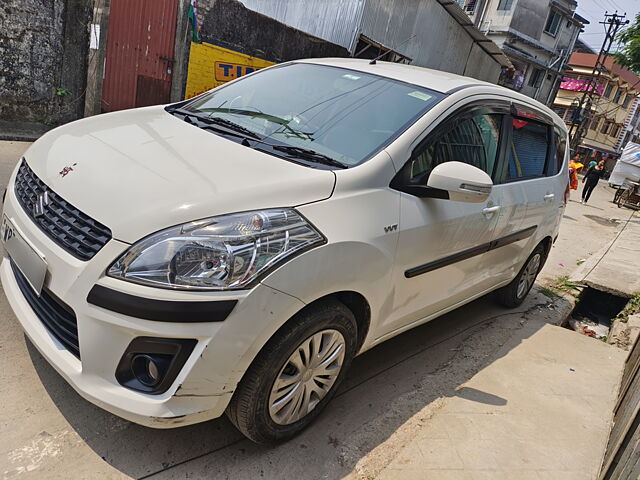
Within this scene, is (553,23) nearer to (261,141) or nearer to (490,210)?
(490,210)

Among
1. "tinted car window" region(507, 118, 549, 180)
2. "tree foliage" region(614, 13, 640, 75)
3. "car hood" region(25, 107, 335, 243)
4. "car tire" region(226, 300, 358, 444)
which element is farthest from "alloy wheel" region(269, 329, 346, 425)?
"tree foliage" region(614, 13, 640, 75)

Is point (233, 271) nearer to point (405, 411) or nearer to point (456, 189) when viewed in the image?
point (456, 189)

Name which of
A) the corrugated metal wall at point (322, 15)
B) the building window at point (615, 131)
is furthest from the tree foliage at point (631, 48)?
the building window at point (615, 131)

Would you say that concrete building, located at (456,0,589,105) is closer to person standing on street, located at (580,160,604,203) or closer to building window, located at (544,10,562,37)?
building window, located at (544,10,562,37)

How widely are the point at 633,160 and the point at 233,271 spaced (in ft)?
72.2

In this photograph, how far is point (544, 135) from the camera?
13.4 feet

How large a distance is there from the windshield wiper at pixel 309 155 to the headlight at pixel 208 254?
587mm

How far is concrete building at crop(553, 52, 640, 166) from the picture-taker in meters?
42.7

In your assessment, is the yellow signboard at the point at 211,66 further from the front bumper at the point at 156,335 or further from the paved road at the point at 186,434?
the front bumper at the point at 156,335

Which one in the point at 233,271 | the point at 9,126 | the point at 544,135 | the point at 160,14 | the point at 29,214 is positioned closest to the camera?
the point at 233,271

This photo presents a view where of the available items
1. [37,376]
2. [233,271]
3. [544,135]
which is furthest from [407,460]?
[544,135]

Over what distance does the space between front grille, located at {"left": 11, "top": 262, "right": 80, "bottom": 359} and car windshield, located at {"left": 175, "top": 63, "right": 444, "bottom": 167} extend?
3.82ft

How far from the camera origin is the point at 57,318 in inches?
76.3

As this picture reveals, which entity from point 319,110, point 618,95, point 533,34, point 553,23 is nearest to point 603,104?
point 618,95
